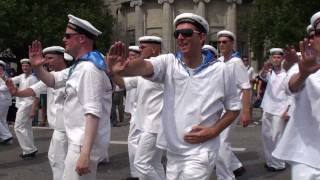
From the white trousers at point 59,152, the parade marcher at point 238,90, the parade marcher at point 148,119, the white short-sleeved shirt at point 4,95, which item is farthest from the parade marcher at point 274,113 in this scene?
the white short-sleeved shirt at point 4,95

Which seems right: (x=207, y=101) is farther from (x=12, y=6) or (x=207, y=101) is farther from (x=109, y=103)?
(x=12, y=6)

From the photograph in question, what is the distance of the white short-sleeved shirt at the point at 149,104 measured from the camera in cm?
746

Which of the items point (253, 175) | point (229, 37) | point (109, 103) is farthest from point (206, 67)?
point (253, 175)

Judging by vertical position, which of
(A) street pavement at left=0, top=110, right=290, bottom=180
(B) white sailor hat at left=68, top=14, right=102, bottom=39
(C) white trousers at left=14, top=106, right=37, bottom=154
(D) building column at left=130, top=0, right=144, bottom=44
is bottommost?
(A) street pavement at left=0, top=110, right=290, bottom=180

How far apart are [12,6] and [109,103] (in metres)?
25.8

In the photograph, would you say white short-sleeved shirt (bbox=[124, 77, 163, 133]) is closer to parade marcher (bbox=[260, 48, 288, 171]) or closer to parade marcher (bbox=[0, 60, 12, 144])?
parade marcher (bbox=[260, 48, 288, 171])

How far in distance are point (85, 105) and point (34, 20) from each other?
30.0 metres

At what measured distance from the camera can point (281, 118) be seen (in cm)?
959

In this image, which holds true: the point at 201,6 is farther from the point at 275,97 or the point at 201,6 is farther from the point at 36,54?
the point at 36,54

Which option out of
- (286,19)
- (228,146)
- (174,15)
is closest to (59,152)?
(228,146)

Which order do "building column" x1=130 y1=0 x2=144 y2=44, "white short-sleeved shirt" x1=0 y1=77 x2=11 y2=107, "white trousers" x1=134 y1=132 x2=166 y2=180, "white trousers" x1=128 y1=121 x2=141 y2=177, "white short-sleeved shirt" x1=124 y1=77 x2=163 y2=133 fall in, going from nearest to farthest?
"white trousers" x1=134 y1=132 x2=166 y2=180 → "white short-sleeved shirt" x1=124 y1=77 x2=163 y2=133 → "white trousers" x1=128 y1=121 x2=141 y2=177 → "white short-sleeved shirt" x1=0 y1=77 x2=11 y2=107 → "building column" x1=130 y1=0 x2=144 y2=44

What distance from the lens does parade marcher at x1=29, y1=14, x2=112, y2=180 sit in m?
4.58

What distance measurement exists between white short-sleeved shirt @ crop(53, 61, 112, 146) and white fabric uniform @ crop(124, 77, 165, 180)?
228 cm

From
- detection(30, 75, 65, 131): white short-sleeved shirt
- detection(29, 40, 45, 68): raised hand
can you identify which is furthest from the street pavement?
detection(29, 40, 45, 68): raised hand
